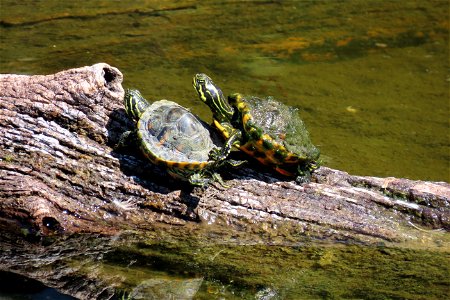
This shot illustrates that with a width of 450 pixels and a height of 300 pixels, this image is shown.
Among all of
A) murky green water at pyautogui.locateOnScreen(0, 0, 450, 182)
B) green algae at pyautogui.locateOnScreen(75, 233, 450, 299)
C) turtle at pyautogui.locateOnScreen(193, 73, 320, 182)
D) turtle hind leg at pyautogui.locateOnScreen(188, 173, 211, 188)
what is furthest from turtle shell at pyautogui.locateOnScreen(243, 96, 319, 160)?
murky green water at pyautogui.locateOnScreen(0, 0, 450, 182)

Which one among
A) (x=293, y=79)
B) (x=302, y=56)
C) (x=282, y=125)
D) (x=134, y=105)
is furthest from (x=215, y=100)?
(x=302, y=56)

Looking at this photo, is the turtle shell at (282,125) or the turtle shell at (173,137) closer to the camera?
the turtle shell at (173,137)

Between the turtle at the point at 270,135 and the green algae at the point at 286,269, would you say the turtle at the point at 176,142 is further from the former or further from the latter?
the green algae at the point at 286,269

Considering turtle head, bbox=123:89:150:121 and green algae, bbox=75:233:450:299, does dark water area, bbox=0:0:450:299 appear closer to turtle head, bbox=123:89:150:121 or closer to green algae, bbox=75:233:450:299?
green algae, bbox=75:233:450:299

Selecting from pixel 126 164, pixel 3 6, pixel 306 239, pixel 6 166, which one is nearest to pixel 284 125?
pixel 306 239

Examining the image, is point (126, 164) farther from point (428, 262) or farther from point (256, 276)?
point (428, 262)

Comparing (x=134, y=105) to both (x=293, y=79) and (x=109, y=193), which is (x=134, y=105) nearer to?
(x=109, y=193)

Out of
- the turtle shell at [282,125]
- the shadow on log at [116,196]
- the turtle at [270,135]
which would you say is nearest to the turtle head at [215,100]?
the turtle at [270,135]
